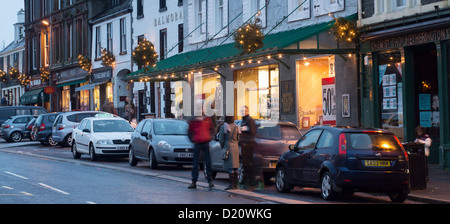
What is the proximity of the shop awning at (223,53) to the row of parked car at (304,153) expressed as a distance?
151 inches

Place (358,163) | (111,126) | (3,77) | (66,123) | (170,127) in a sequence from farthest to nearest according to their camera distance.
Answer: (3,77)
(66,123)
(111,126)
(170,127)
(358,163)

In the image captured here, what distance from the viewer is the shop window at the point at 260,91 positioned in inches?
1194

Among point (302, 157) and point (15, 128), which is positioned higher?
point (15, 128)

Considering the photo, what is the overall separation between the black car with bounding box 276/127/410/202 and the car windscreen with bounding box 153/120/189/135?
892 cm

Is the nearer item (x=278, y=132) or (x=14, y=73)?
(x=278, y=132)

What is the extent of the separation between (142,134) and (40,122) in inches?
652

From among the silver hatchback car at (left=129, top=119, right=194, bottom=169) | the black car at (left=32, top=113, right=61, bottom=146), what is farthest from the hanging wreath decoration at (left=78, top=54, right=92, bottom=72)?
the silver hatchback car at (left=129, top=119, right=194, bottom=169)

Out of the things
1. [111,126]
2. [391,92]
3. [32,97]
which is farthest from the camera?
[32,97]

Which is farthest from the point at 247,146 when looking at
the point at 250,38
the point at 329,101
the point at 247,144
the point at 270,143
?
the point at 250,38

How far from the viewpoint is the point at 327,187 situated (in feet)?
48.0

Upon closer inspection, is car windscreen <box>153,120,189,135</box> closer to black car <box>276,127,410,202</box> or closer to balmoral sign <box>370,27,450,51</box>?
balmoral sign <box>370,27,450,51</box>

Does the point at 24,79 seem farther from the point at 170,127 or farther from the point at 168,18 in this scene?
the point at 170,127

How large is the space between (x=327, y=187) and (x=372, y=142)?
1.22m
